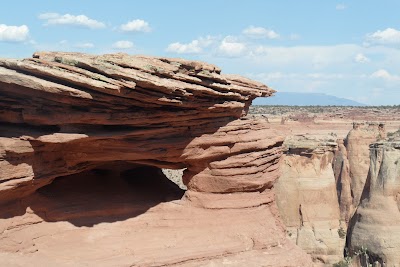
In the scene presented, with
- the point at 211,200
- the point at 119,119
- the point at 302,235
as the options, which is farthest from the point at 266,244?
the point at 302,235

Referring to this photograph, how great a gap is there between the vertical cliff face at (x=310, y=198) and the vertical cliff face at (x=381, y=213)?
112 cm

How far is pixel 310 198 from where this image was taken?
24156 mm

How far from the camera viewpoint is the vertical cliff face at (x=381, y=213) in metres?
21.6

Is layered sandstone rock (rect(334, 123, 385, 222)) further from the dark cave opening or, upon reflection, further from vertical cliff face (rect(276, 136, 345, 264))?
the dark cave opening

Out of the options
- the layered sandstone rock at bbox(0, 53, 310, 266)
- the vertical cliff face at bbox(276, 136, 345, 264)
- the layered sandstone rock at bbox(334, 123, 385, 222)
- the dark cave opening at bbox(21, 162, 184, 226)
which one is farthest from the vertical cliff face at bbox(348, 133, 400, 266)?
the dark cave opening at bbox(21, 162, 184, 226)

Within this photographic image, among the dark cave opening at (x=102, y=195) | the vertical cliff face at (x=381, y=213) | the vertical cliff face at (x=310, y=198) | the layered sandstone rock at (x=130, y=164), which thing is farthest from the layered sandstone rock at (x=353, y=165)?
the layered sandstone rock at (x=130, y=164)

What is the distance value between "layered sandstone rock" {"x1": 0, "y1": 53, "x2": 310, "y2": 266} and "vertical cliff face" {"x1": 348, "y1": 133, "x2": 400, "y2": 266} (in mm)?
10507

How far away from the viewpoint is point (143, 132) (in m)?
11.1

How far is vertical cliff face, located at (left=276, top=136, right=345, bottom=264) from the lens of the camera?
78.4ft

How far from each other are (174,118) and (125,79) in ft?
5.42

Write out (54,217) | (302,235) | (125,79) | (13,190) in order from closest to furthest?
(125,79)
(13,190)
(54,217)
(302,235)

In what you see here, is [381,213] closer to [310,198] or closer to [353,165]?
[310,198]

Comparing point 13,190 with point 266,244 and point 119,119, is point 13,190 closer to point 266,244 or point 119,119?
point 119,119

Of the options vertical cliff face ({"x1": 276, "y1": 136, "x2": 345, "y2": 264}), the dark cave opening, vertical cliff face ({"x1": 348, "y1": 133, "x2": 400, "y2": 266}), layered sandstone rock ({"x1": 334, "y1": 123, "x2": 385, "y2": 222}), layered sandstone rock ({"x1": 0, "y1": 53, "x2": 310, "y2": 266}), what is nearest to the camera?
layered sandstone rock ({"x1": 0, "y1": 53, "x2": 310, "y2": 266})
